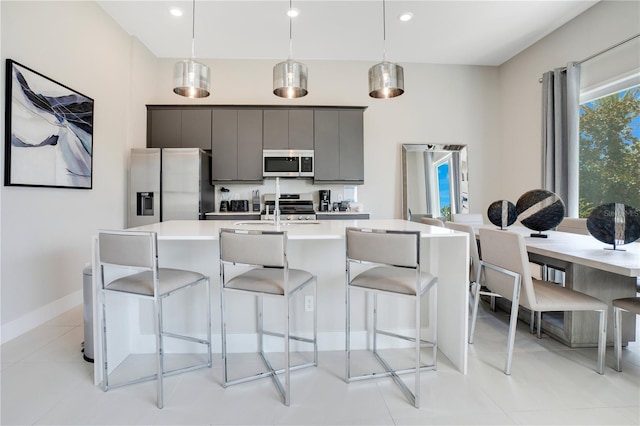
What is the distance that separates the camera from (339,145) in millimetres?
4406

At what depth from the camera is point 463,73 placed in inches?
192

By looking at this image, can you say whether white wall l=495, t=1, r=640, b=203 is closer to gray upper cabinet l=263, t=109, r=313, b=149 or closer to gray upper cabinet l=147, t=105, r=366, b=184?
gray upper cabinet l=147, t=105, r=366, b=184

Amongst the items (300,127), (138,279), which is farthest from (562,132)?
(138,279)

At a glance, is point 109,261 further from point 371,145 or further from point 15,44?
point 371,145

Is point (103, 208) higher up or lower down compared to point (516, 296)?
higher up

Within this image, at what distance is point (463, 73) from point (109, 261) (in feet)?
17.2

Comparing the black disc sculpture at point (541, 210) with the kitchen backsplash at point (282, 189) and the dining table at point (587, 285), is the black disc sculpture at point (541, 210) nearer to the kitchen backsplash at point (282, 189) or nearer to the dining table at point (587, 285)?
the dining table at point (587, 285)

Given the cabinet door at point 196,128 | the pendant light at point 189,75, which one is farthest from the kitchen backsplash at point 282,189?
the pendant light at point 189,75

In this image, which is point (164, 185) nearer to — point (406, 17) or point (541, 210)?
point (406, 17)

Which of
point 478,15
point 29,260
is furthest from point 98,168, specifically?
point 478,15

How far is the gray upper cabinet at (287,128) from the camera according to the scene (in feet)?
14.2

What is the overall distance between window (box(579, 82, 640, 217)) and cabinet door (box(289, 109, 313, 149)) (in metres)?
3.28

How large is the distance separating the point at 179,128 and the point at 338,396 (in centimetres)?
392

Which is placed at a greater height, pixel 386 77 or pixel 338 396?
pixel 386 77
